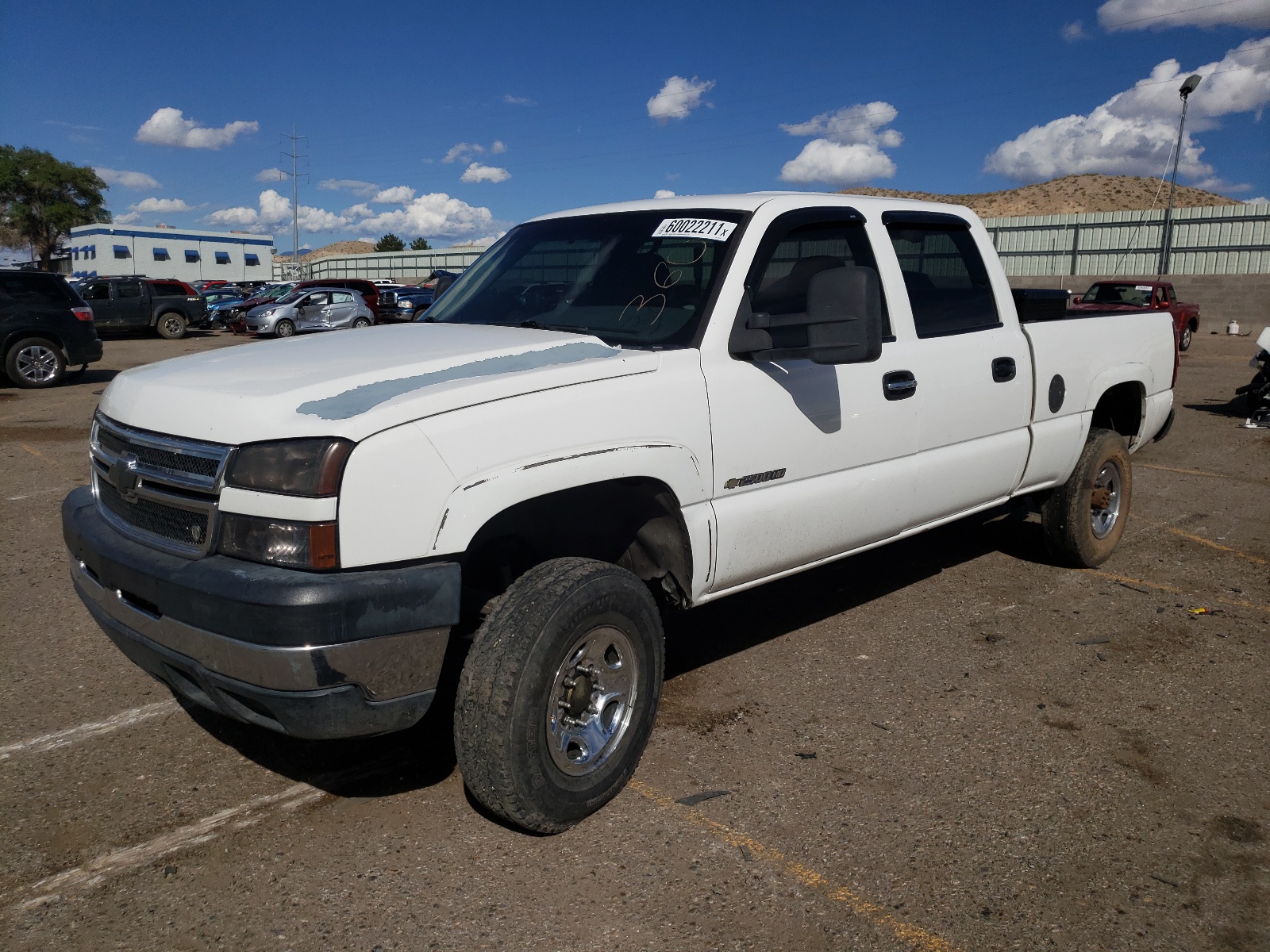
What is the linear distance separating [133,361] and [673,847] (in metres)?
20.8

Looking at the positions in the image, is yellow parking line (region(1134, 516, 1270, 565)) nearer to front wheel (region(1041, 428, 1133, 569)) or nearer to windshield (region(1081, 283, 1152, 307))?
front wheel (region(1041, 428, 1133, 569))

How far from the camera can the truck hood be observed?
8.91 feet

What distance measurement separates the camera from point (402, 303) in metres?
32.2

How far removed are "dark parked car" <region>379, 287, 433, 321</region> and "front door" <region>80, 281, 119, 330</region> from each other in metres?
7.29

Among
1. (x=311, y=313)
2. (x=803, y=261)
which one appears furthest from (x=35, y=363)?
(x=803, y=261)

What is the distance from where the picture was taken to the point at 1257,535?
6.82 m

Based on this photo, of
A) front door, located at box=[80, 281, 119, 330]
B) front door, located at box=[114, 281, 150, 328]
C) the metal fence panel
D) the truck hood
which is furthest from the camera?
the metal fence panel

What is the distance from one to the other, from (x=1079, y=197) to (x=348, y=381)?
83.4 meters

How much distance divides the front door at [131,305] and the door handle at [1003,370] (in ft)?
92.9

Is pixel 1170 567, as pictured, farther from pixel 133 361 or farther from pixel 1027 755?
pixel 133 361

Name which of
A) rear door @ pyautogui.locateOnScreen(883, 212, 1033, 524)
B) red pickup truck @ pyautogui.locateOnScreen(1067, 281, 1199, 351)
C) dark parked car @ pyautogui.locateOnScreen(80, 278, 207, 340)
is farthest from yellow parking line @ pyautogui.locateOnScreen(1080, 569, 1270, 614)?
dark parked car @ pyautogui.locateOnScreen(80, 278, 207, 340)

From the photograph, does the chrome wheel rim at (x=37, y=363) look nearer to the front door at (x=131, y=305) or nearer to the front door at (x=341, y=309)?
the front door at (x=341, y=309)

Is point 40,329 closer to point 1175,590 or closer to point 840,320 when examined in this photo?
point 840,320

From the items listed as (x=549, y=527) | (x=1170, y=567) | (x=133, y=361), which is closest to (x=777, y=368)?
(x=549, y=527)
